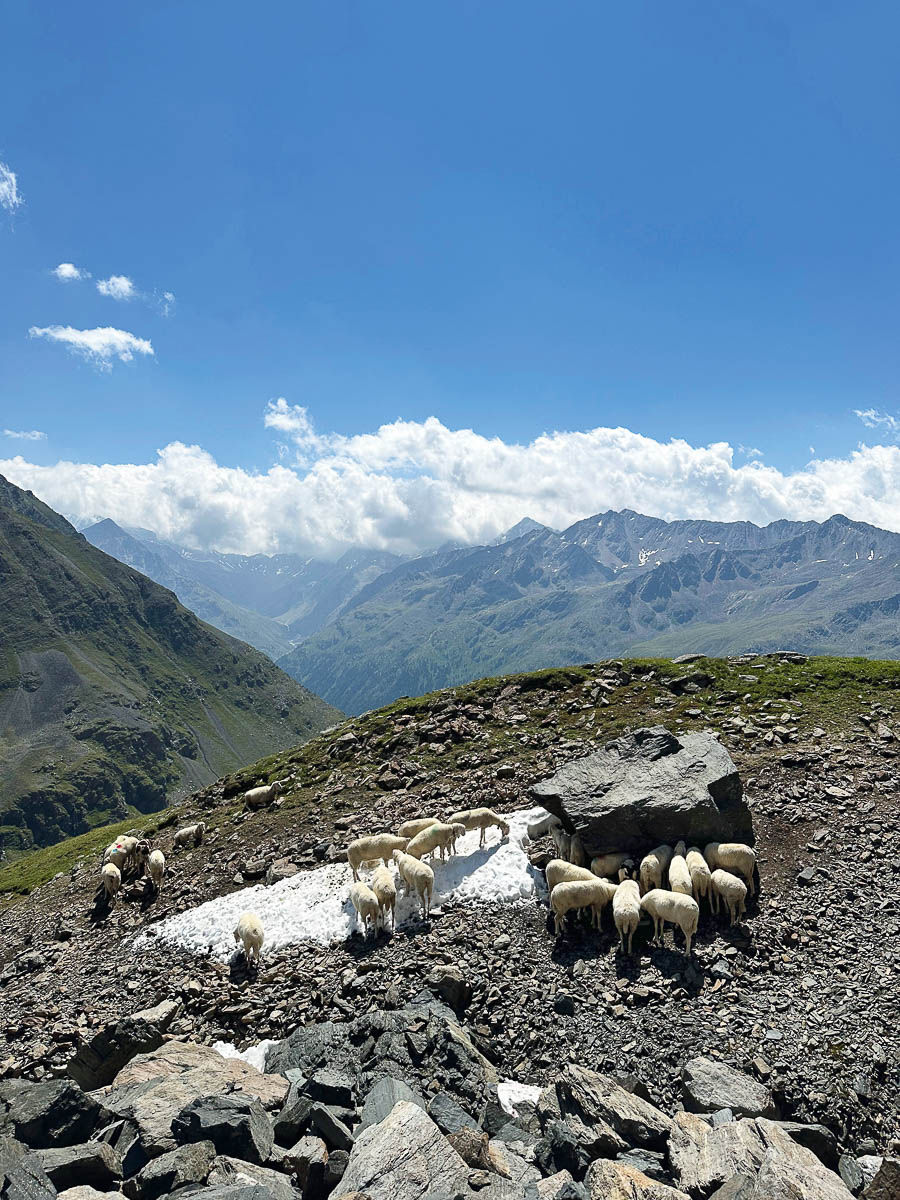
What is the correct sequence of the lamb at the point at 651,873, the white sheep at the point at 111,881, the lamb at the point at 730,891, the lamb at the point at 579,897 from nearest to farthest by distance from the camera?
the lamb at the point at 730,891 < the lamb at the point at 579,897 < the lamb at the point at 651,873 < the white sheep at the point at 111,881

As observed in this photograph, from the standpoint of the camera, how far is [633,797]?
Answer: 864 inches

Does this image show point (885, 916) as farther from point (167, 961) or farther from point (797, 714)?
point (167, 961)

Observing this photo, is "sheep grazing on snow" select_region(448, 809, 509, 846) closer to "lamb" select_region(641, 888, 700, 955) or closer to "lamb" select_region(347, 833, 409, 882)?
"lamb" select_region(347, 833, 409, 882)

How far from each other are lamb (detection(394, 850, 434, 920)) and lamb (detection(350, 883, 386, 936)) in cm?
124

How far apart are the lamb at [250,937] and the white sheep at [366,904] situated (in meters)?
3.26

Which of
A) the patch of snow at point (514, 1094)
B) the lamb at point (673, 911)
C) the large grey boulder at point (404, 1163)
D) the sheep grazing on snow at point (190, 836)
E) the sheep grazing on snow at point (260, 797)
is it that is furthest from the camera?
the sheep grazing on snow at point (260, 797)

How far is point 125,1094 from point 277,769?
25.9m

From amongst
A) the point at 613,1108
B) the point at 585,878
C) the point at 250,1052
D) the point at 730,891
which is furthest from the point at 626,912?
the point at 250,1052

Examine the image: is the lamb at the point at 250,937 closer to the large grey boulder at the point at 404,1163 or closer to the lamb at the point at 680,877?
the large grey boulder at the point at 404,1163

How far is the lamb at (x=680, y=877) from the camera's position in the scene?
1883 cm

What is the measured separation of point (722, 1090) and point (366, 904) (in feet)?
36.4

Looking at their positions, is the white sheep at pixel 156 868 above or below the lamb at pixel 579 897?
below

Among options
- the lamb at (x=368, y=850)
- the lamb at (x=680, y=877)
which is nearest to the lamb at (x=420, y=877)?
the lamb at (x=368, y=850)

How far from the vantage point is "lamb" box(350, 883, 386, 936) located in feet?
66.9
